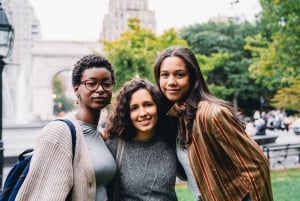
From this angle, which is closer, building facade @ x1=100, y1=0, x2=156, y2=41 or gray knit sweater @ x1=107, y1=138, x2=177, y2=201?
gray knit sweater @ x1=107, y1=138, x2=177, y2=201

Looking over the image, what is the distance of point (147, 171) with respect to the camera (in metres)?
2.90

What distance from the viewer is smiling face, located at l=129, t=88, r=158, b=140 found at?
A: 2.98 meters

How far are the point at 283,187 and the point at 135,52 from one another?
51.8ft

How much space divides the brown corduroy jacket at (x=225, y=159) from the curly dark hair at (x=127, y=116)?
0.58 m

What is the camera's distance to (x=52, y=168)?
7.24 feet

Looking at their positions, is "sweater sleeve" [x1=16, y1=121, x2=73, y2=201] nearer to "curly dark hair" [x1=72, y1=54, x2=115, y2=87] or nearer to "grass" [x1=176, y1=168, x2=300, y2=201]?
"curly dark hair" [x1=72, y1=54, x2=115, y2=87]

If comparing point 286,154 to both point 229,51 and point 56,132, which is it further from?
point 229,51

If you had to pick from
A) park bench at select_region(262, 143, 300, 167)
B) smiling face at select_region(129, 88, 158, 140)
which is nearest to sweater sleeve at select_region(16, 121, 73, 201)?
smiling face at select_region(129, 88, 158, 140)

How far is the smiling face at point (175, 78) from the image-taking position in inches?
110

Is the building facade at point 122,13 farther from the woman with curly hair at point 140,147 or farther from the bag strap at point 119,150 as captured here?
the bag strap at point 119,150

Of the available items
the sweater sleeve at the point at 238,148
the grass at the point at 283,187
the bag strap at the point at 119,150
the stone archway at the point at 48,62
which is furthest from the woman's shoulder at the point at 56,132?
the stone archway at the point at 48,62

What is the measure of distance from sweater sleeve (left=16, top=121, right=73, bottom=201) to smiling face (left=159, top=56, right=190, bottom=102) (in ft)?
2.83

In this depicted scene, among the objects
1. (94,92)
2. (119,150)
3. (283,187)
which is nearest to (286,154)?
(283,187)

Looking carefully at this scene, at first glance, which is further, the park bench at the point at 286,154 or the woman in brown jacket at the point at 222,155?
the park bench at the point at 286,154
